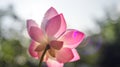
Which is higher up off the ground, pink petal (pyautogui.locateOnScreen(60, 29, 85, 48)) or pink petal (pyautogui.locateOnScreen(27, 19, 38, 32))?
pink petal (pyautogui.locateOnScreen(27, 19, 38, 32))

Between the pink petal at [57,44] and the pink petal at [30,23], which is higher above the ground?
the pink petal at [30,23]

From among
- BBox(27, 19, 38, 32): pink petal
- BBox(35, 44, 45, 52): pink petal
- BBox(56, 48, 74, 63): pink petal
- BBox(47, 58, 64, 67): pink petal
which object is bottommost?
BBox(47, 58, 64, 67): pink petal
